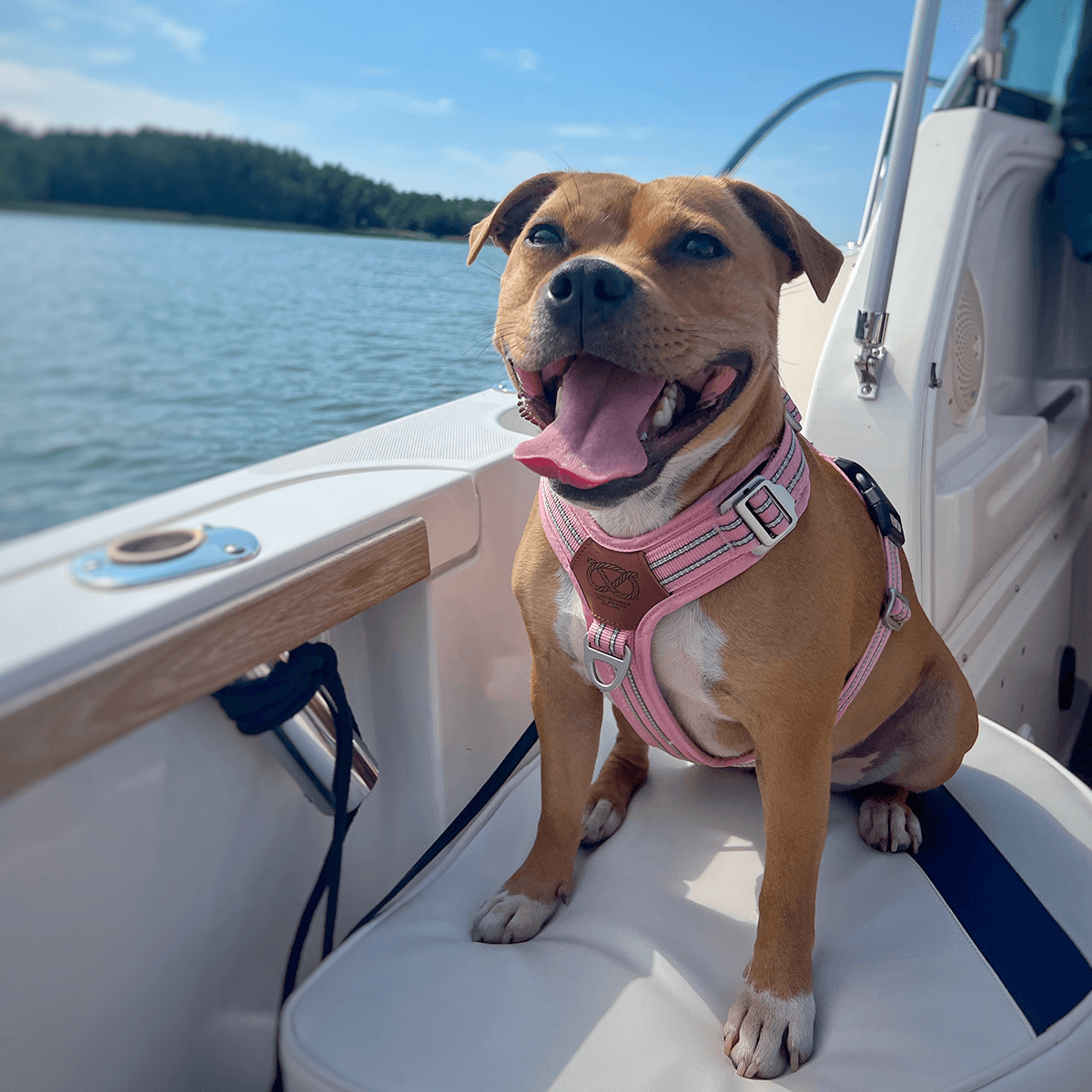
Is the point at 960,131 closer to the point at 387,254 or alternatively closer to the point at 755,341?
the point at 755,341

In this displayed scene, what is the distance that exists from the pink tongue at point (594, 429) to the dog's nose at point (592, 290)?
7 centimetres

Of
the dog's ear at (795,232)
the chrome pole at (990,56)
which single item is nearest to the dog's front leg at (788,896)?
the dog's ear at (795,232)

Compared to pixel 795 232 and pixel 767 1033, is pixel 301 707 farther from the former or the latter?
pixel 795 232

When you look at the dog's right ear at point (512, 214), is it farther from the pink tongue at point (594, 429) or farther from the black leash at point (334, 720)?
the black leash at point (334, 720)

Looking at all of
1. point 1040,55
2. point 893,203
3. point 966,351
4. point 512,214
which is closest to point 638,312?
point 512,214

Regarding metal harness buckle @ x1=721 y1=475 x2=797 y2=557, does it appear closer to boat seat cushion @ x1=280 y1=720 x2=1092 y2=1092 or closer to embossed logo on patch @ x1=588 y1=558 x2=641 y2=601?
embossed logo on patch @ x1=588 y1=558 x2=641 y2=601

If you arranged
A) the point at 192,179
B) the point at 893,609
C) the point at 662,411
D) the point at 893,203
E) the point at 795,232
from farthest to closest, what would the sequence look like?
the point at 893,203 → the point at 893,609 → the point at 795,232 → the point at 662,411 → the point at 192,179

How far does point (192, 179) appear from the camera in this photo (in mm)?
777

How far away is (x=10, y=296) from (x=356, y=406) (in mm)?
681

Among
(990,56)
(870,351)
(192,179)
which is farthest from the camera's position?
(990,56)

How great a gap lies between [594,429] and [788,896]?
65 centimetres

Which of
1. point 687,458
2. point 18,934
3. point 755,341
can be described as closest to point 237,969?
point 18,934

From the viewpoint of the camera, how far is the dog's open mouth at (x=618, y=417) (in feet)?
3.35

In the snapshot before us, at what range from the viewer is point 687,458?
3.70 feet
